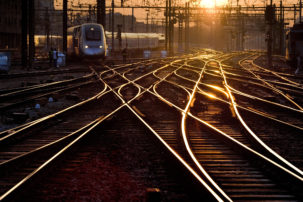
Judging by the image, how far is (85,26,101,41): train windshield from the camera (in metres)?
31.6

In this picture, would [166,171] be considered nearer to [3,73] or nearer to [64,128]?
[64,128]

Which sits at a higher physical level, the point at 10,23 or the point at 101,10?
the point at 10,23

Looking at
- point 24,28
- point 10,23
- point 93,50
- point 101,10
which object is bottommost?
point 93,50

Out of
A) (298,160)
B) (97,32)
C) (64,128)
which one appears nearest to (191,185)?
(298,160)

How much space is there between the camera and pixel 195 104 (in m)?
11.5

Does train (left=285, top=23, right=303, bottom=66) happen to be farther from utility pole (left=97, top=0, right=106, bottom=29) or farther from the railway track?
utility pole (left=97, top=0, right=106, bottom=29)

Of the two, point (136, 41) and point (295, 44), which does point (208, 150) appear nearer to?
point (295, 44)

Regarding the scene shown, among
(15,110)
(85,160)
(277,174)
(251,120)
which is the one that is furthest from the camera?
(15,110)

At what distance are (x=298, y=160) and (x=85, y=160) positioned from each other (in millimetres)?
2949

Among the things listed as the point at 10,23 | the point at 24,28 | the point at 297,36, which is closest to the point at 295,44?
the point at 297,36

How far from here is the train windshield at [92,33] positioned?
31.6 metres

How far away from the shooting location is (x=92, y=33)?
31.7m

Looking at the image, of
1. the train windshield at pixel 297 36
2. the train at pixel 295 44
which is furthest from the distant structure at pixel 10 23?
the train windshield at pixel 297 36

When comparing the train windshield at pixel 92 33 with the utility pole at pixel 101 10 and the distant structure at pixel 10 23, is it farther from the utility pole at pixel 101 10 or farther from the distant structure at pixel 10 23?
the distant structure at pixel 10 23
